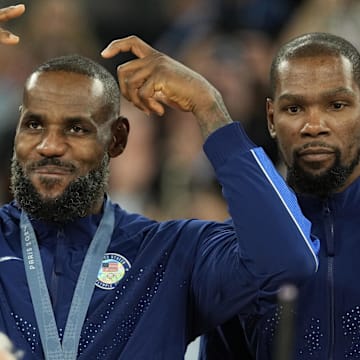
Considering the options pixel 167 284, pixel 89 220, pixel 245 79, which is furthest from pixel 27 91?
pixel 245 79

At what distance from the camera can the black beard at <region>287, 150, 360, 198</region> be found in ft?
13.2

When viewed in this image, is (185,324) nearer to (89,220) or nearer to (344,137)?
(89,220)

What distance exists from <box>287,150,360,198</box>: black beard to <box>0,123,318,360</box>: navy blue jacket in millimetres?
244

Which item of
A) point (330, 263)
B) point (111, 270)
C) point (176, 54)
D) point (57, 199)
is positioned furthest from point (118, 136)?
point (176, 54)

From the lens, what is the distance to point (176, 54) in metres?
7.45

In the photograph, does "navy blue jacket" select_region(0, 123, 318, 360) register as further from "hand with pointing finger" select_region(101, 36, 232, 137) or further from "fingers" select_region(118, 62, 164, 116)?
"fingers" select_region(118, 62, 164, 116)

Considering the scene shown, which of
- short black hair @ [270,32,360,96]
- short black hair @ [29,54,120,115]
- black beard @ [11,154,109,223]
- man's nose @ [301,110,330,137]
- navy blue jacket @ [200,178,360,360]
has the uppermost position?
short black hair @ [270,32,360,96]

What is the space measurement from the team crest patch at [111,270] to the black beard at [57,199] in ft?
0.62

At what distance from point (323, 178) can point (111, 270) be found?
2.39ft

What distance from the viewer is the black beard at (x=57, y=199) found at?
4.05m

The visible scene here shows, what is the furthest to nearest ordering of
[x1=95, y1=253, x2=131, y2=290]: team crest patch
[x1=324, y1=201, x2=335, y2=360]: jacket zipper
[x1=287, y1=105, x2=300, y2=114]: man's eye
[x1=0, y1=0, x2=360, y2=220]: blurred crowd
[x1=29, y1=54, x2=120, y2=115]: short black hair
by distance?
[x1=0, y1=0, x2=360, y2=220]: blurred crowd → [x1=29, y1=54, x2=120, y2=115]: short black hair → [x1=287, y1=105, x2=300, y2=114]: man's eye → [x1=95, y1=253, x2=131, y2=290]: team crest patch → [x1=324, y1=201, x2=335, y2=360]: jacket zipper

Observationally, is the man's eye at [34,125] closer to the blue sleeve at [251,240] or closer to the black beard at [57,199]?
the black beard at [57,199]

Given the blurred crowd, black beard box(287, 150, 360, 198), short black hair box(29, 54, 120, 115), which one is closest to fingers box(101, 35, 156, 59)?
short black hair box(29, 54, 120, 115)

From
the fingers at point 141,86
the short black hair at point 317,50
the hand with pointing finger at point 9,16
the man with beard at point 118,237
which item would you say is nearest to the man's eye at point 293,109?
the short black hair at point 317,50
